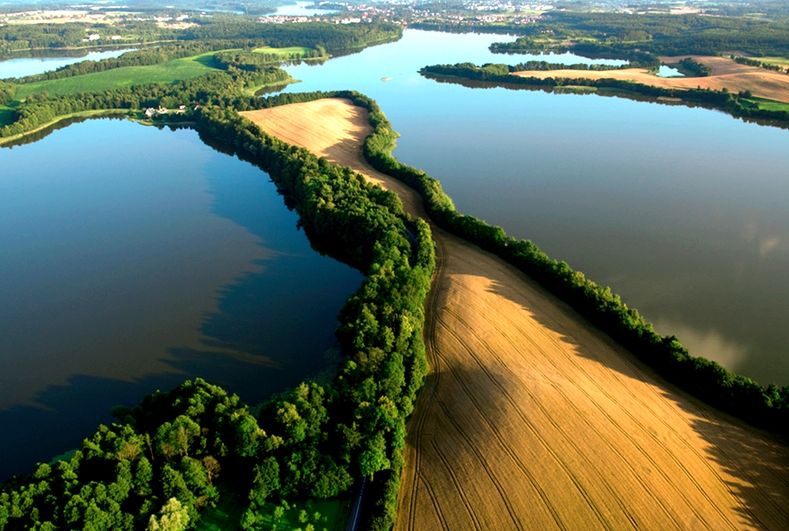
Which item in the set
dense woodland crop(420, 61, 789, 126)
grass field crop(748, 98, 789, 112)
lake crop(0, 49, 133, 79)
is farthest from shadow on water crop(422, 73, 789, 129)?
lake crop(0, 49, 133, 79)

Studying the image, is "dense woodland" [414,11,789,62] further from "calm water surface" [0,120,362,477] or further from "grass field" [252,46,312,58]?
"calm water surface" [0,120,362,477]

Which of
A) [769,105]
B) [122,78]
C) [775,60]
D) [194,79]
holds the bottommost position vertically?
[122,78]

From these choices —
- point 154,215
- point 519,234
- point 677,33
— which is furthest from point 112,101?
point 677,33

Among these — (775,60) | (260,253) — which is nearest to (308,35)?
(775,60)

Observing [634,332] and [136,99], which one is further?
[136,99]

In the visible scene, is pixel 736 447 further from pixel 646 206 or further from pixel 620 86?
pixel 620 86

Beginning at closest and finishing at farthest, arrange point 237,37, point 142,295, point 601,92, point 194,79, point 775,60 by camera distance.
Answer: point 142,295 → point 601,92 → point 194,79 → point 775,60 → point 237,37

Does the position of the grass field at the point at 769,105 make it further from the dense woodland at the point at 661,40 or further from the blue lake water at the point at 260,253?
the dense woodland at the point at 661,40
